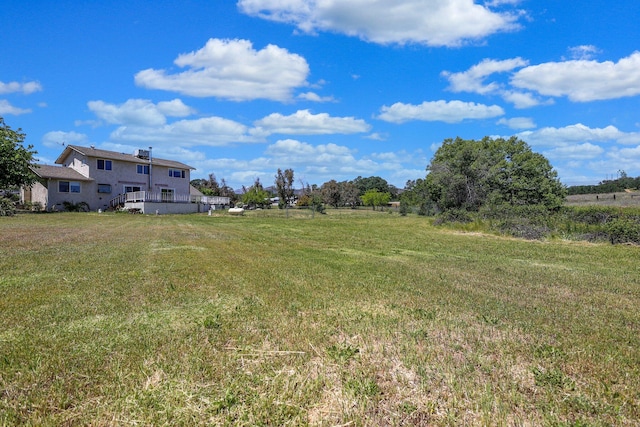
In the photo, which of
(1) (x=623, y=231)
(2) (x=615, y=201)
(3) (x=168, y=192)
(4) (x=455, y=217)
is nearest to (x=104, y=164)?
(3) (x=168, y=192)

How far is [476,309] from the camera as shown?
4883 millimetres

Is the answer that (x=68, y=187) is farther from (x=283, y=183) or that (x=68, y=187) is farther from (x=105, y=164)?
(x=283, y=183)

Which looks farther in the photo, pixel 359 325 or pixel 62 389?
pixel 359 325

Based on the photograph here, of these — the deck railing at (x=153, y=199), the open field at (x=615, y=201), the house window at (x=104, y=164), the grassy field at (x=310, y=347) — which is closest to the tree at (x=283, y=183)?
the deck railing at (x=153, y=199)

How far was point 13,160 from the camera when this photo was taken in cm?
2573

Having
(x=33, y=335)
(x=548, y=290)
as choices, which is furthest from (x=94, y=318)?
(x=548, y=290)

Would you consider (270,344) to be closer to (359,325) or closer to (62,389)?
(359,325)

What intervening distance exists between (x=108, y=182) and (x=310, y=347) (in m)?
37.9

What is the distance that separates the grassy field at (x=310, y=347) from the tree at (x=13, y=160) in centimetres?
2463

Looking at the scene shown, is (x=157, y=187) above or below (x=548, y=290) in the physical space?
above

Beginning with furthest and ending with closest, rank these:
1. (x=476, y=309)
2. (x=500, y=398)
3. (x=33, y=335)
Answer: (x=476, y=309) → (x=33, y=335) → (x=500, y=398)

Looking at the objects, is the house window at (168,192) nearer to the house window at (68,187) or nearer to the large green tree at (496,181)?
the house window at (68,187)

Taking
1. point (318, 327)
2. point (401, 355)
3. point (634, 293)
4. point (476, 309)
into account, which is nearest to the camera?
point (401, 355)

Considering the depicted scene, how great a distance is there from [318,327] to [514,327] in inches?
89.5
